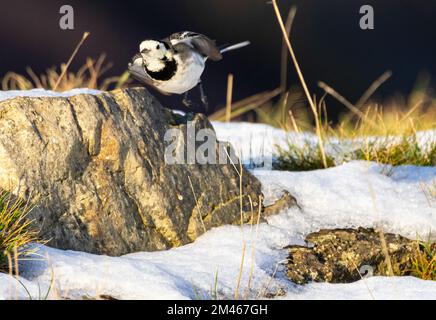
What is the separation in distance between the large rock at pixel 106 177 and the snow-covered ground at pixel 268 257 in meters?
0.11

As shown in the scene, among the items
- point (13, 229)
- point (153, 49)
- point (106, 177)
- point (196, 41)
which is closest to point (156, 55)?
point (153, 49)

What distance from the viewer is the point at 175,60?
2.83 metres

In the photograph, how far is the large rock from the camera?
9.01 ft

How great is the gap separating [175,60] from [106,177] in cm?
54

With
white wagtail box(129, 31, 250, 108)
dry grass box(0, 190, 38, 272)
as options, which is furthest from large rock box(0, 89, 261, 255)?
white wagtail box(129, 31, 250, 108)

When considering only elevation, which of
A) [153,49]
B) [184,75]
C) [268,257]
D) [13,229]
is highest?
[153,49]

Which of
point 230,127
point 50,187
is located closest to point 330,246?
point 50,187

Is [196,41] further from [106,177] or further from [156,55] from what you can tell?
[106,177]

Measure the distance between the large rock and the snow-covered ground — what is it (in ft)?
0.36

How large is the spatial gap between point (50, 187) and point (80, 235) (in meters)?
0.22

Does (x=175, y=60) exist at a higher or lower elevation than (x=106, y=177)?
higher

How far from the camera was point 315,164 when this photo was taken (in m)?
3.81

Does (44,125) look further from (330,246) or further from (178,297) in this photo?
(330,246)

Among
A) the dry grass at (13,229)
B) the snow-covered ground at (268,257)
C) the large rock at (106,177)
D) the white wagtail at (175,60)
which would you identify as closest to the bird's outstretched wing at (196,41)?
the white wagtail at (175,60)
